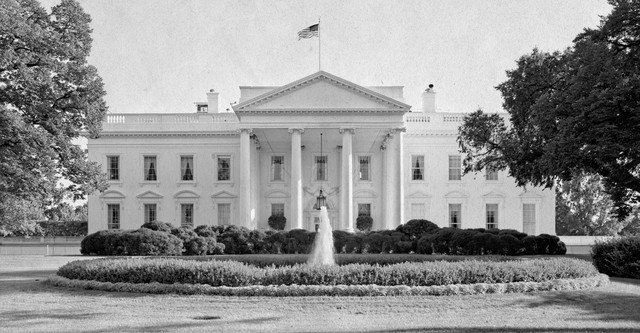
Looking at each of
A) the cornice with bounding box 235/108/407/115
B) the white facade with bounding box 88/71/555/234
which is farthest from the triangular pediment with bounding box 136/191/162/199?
the cornice with bounding box 235/108/407/115

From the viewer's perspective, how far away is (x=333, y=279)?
1723 cm

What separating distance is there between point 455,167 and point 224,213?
15685 millimetres

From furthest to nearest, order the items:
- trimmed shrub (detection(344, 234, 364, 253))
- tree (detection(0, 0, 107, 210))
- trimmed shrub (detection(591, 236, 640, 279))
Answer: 1. trimmed shrub (detection(344, 234, 364, 253))
2. tree (detection(0, 0, 107, 210))
3. trimmed shrub (detection(591, 236, 640, 279))

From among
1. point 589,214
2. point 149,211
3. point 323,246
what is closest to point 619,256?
point 323,246

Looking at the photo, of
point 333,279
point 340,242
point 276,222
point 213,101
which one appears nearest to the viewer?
point 333,279

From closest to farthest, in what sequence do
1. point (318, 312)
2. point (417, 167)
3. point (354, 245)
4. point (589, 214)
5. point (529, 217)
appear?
point (318, 312) < point (354, 245) < point (417, 167) < point (529, 217) < point (589, 214)

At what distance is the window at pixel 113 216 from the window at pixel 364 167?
16.3 meters

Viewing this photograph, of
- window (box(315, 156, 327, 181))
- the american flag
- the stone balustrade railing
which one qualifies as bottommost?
window (box(315, 156, 327, 181))

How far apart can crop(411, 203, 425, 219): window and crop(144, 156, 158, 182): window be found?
1720cm

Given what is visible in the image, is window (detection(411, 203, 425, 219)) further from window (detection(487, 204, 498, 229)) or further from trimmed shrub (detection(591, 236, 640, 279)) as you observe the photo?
trimmed shrub (detection(591, 236, 640, 279))

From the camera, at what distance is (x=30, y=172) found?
26688 mm

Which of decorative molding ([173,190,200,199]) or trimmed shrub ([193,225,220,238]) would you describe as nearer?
trimmed shrub ([193,225,220,238])

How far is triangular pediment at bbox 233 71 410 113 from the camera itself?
44406 mm

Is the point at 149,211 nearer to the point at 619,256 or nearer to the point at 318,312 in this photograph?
the point at 619,256
